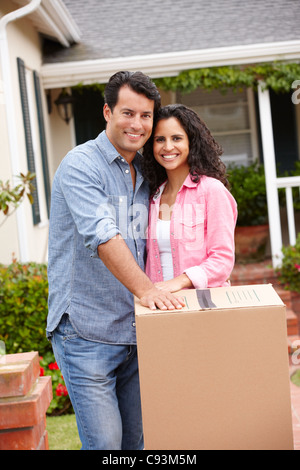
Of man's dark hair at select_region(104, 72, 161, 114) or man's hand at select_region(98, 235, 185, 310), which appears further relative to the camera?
man's dark hair at select_region(104, 72, 161, 114)

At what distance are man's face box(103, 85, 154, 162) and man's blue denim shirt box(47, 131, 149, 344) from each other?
0.05 m

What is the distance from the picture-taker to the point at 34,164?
625 cm

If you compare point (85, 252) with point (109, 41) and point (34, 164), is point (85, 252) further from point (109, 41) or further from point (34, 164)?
point (109, 41)

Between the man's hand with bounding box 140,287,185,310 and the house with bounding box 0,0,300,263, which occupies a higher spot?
the house with bounding box 0,0,300,263

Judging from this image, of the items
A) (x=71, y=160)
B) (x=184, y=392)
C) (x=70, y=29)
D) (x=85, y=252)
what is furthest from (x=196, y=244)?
A: (x=70, y=29)

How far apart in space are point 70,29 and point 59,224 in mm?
5273

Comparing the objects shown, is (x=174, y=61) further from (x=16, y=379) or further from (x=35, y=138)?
(x=16, y=379)

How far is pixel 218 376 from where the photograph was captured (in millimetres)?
1648

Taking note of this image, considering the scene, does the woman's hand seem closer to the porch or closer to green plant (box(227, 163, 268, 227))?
Result: the porch

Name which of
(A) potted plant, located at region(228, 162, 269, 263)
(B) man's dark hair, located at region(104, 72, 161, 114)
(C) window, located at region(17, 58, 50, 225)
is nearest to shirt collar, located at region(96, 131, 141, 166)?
(B) man's dark hair, located at region(104, 72, 161, 114)

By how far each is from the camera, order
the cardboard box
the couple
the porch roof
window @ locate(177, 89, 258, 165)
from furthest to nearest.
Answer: window @ locate(177, 89, 258, 165), the porch roof, the couple, the cardboard box

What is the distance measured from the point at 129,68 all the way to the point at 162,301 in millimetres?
5243

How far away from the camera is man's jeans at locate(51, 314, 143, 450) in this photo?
6.94ft

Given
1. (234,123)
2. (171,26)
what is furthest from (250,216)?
(171,26)
